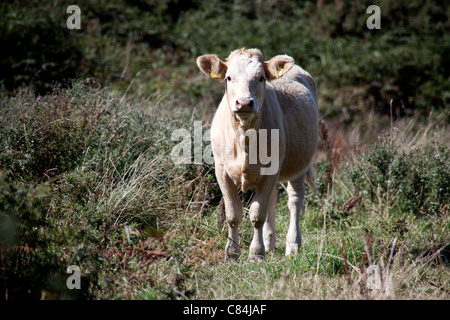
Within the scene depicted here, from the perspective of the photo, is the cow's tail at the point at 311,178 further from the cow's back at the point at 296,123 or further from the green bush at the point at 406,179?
the green bush at the point at 406,179

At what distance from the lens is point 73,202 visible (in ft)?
17.0

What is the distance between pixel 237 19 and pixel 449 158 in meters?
8.28

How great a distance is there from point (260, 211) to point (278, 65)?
5.04ft

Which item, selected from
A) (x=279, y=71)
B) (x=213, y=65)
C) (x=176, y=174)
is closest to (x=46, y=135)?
(x=176, y=174)

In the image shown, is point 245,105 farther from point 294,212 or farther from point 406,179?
point 406,179

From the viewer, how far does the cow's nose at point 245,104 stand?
4.32m

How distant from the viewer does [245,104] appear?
4.32 meters

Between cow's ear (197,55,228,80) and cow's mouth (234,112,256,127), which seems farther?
cow's ear (197,55,228,80)

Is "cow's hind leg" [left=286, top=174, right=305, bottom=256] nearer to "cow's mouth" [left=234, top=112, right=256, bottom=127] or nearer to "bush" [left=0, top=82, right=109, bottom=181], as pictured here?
"cow's mouth" [left=234, top=112, right=256, bottom=127]

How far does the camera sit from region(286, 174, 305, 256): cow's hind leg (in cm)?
559

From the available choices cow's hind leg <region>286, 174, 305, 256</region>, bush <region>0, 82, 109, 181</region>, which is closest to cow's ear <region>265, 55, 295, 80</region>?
cow's hind leg <region>286, 174, 305, 256</region>

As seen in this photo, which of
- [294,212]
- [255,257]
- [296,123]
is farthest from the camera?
[294,212]

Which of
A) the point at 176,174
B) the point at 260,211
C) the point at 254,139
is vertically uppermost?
the point at 254,139

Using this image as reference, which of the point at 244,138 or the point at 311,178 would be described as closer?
the point at 244,138
